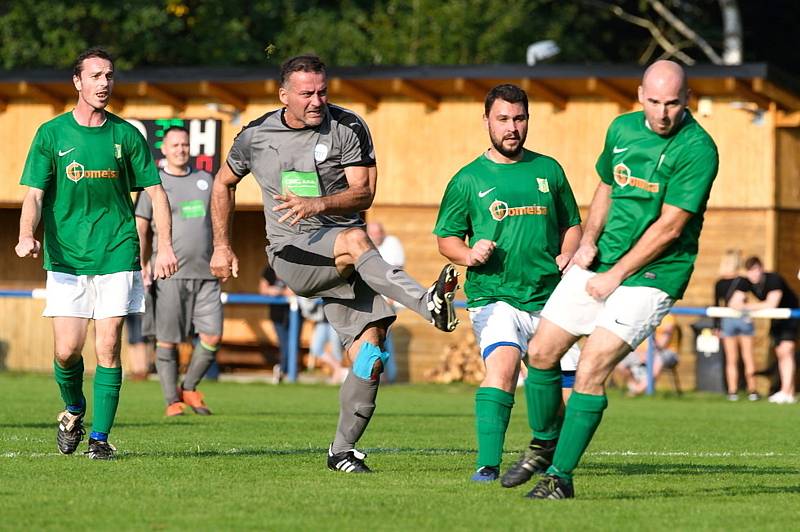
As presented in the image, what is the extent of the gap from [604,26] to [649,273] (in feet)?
113

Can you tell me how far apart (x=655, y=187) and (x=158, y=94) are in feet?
63.3

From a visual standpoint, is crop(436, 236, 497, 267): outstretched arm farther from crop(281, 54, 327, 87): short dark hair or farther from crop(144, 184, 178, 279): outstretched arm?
crop(144, 184, 178, 279): outstretched arm

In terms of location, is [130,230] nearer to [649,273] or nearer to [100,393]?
[100,393]

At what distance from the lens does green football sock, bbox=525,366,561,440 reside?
27.3 ft

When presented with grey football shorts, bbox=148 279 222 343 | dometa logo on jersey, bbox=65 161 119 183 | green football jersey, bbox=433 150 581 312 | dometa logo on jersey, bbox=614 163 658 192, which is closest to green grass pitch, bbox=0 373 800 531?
grey football shorts, bbox=148 279 222 343

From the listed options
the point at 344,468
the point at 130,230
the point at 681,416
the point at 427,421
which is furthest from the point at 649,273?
the point at 681,416

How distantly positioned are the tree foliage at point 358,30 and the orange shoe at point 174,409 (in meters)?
23.6

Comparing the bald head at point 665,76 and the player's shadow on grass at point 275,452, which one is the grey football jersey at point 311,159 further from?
the bald head at point 665,76

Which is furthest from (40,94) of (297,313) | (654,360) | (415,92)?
(654,360)

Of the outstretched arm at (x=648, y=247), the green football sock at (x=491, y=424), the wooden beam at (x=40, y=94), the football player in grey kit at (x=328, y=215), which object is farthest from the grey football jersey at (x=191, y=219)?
the wooden beam at (x=40, y=94)

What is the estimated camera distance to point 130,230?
9.80 m

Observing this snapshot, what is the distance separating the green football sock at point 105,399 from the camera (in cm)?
970

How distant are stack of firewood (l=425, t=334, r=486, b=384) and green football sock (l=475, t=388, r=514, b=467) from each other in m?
Answer: 15.0

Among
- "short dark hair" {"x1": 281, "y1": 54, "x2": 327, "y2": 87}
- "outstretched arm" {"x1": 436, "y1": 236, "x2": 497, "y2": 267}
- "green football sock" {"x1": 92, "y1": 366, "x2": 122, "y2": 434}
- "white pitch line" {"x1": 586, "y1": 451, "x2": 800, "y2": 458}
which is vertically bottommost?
"white pitch line" {"x1": 586, "y1": 451, "x2": 800, "y2": 458}
